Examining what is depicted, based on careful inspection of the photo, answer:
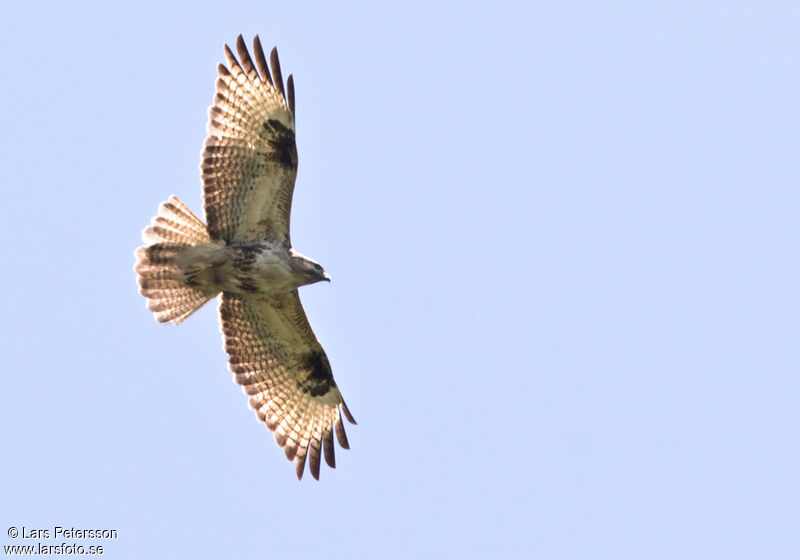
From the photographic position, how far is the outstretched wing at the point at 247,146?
12.9 metres

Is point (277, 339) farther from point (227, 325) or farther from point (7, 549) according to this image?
point (7, 549)

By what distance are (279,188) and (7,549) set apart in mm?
4183

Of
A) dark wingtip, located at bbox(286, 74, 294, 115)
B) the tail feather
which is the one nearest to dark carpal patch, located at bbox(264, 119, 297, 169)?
dark wingtip, located at bbox(286, 74, 294, 115)

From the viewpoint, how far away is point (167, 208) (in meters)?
13.0

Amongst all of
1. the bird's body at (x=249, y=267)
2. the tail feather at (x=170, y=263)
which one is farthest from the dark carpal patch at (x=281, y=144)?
the tail feather at (x=170, y=263)

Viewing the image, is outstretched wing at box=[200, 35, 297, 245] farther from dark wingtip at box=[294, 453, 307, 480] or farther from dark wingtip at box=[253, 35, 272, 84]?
dark wingtip at box=[294, 453, 307, 480]

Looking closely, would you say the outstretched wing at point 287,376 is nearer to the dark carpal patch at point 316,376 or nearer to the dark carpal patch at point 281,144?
the dark carpal patch at point 316,376

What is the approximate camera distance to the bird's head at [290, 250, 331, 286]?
12875mm

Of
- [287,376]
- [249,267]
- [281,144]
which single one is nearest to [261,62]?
[281,144]

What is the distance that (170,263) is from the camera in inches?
516

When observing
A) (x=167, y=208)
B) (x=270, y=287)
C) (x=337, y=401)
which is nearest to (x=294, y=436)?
(x=337, y=401)

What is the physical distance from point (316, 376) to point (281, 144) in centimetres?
262

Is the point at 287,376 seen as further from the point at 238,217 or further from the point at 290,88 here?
the point at 290,88

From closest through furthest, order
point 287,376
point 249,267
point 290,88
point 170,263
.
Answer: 1. point 290,88
2. point 249,267
3. point 170,263
4. point 287,376
